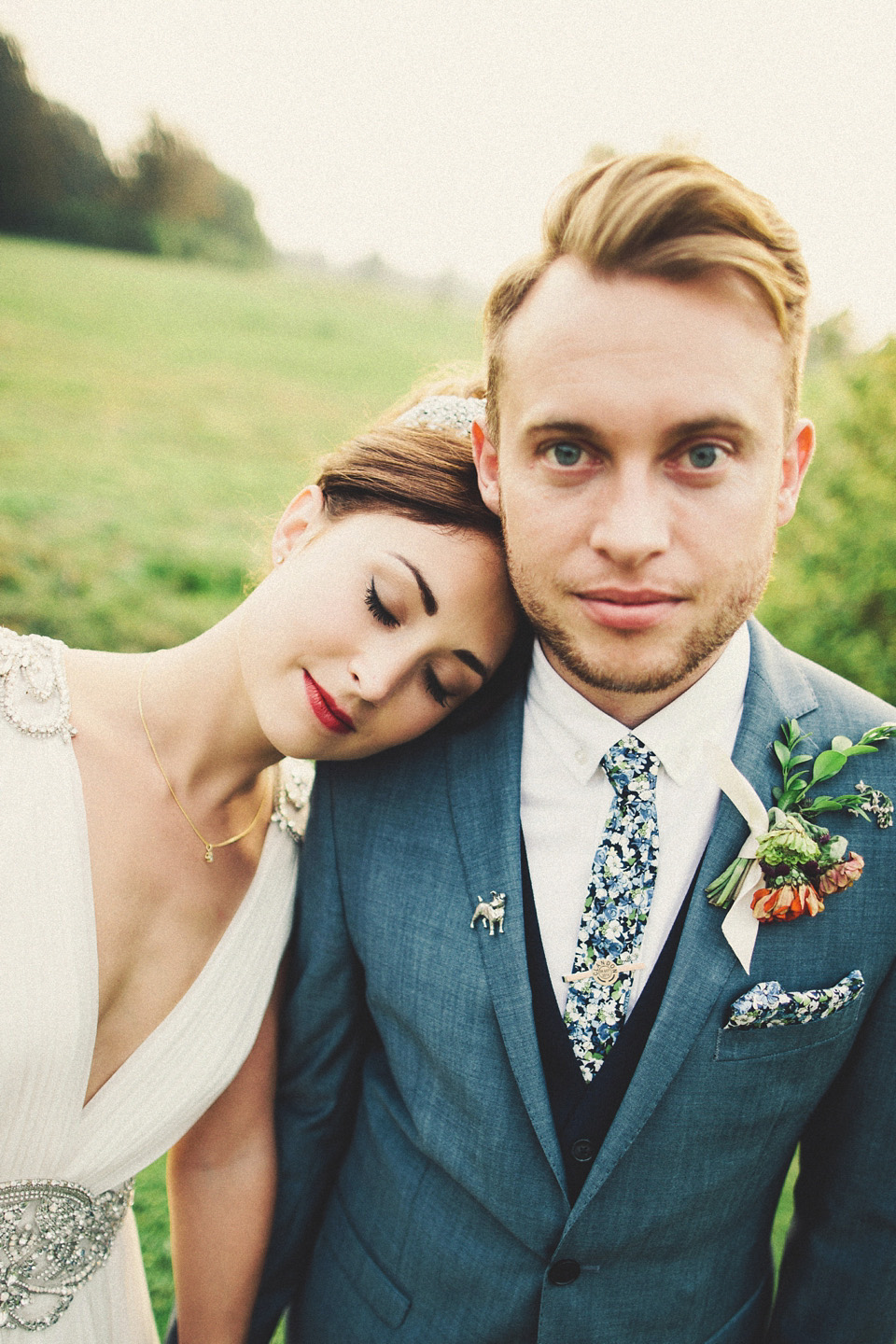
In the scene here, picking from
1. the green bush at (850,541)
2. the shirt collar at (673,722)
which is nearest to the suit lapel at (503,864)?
the shirt collar at (673,722)

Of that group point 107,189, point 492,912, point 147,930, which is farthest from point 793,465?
point 107,189

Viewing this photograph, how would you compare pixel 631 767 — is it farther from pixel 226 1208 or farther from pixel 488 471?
pixel 226 1208

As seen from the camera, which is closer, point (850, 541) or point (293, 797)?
point (293, 797)

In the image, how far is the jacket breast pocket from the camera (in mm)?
1528

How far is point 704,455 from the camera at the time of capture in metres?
1.43

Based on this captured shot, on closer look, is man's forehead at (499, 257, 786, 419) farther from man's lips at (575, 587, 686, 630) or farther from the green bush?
the green bush

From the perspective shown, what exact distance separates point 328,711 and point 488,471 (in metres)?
0.59

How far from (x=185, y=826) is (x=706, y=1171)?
50.4 inches

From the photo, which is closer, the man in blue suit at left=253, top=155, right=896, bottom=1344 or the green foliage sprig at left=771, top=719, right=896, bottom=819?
the man in blue suit at left=253, top=155, right=896, bottom=1344

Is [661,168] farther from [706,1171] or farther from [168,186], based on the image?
[168,186]

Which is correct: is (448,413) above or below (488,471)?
above

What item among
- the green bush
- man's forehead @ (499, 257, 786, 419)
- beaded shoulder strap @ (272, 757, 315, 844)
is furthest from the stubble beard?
the green bush

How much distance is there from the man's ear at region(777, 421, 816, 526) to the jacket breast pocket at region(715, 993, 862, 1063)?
2.94 feet

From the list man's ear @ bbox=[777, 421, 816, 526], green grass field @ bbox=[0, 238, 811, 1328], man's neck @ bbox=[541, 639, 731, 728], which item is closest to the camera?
man's ear @ bbox=[777, 421, 816, 526]
